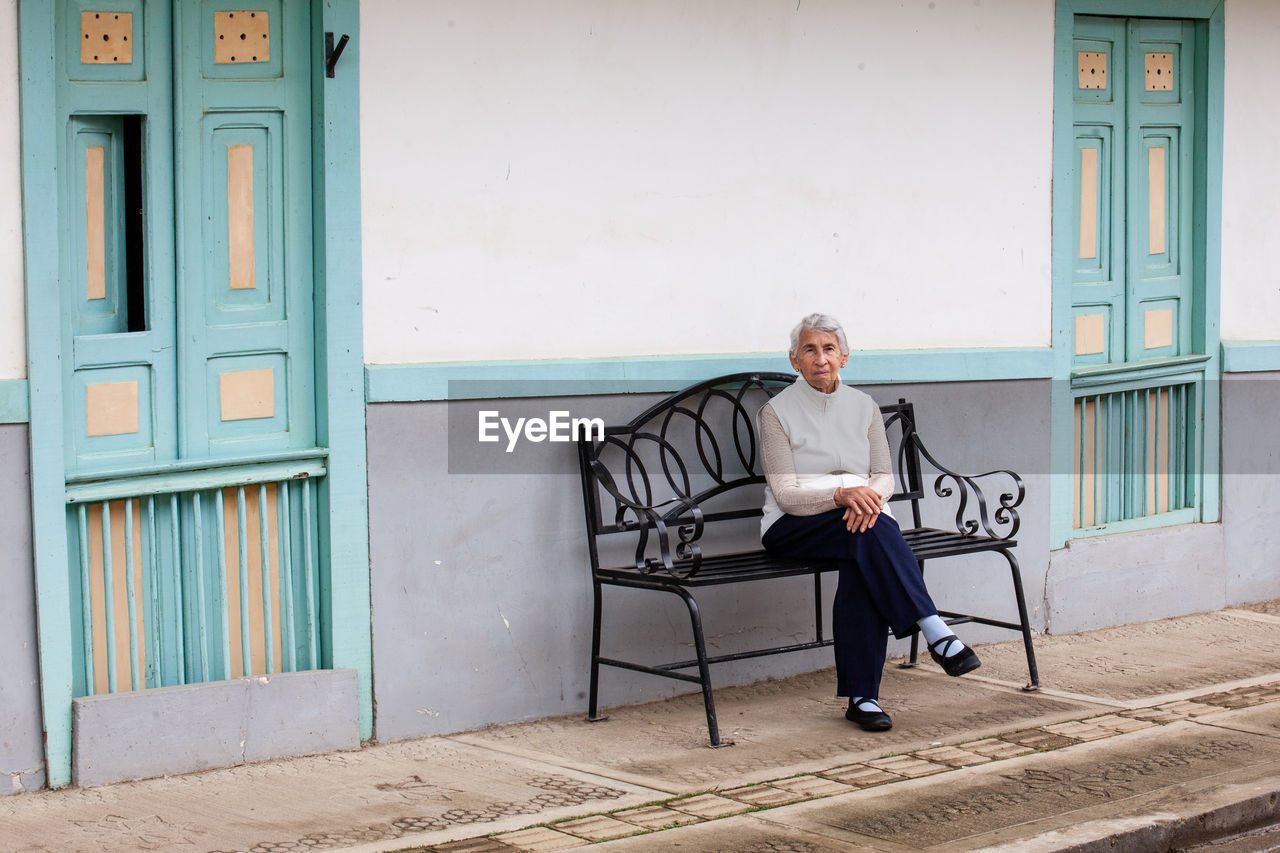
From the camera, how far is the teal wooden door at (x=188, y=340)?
506cm

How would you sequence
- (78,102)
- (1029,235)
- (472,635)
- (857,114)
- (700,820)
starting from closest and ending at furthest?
(700,820)
(78,102)
(472,635)
(857,114)
(1029,235)

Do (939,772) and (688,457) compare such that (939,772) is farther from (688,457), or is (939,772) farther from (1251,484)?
(1251,484)

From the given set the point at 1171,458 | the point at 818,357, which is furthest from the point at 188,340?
the point at 1171,458

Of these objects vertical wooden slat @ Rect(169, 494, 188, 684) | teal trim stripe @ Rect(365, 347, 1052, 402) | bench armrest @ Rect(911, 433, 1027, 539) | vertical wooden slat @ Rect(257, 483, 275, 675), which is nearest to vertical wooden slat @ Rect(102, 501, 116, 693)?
vertical wooden slat @ Rect(169, 494, 188, 684)

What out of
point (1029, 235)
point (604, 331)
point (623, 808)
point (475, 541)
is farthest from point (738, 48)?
point (623, 808)

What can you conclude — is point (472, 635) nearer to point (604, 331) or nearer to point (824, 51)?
point (604, 331)

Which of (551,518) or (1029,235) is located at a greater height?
(1029,235)

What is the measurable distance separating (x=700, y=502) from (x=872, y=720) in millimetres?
1076

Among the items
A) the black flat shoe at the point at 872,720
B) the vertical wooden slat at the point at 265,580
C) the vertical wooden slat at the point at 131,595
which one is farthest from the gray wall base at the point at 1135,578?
the vertical wooden slat at the point at 131,595

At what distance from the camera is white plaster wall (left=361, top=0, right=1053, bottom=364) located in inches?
220

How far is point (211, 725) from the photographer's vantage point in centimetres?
518

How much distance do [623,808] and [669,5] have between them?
3.04 metres

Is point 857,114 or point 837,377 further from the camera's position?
point 857,114

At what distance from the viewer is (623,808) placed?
483 centimetres
